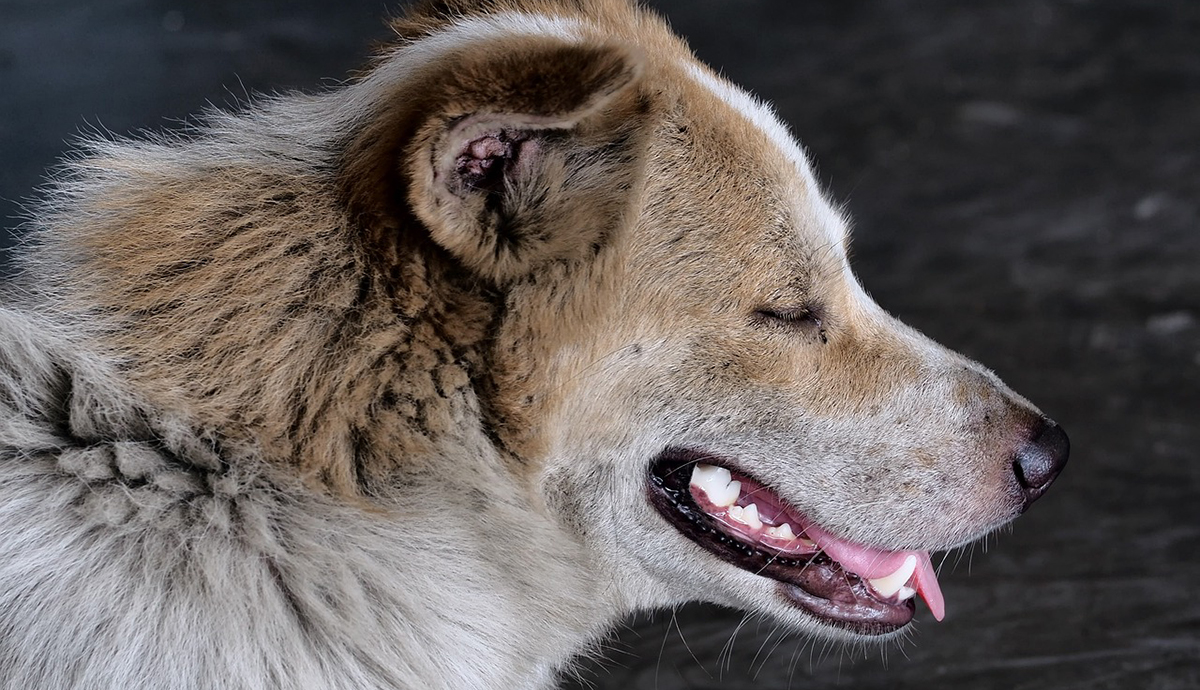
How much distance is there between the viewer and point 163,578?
8.09 feet

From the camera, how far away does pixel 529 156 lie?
8.09 ft

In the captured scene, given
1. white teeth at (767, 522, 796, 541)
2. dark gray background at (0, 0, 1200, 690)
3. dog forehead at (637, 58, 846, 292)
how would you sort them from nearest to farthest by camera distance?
dog forehead at (637, 58, 846, 292), white teeth at (767, 522, 796, 541), dark gray background at (0, 0, 1200, 690)

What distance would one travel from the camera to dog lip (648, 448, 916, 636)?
2898 millimetres

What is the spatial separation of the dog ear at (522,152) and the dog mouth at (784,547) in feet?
2.04

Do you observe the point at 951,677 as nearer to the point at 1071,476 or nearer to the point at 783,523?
the point at 1071,476

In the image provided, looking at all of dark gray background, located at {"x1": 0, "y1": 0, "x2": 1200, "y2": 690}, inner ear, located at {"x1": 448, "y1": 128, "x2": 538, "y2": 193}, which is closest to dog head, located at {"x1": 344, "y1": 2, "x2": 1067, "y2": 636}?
inner ear, located at {"x1": 448, "y1": 128, "x2": 538, "y2": 193}

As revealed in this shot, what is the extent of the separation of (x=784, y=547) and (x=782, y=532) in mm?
36

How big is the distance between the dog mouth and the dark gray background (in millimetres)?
1088

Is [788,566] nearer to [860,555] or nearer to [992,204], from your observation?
[860,555]

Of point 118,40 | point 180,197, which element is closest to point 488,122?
point 180,197

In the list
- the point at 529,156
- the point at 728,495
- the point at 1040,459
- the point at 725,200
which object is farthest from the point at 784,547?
the point at 529,156

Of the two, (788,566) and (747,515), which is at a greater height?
(747,515)

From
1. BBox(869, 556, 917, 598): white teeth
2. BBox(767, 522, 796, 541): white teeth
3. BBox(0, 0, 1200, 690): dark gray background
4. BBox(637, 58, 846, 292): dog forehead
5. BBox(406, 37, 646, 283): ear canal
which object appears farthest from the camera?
BBox(0, 0, 1200, 690): dark gray background

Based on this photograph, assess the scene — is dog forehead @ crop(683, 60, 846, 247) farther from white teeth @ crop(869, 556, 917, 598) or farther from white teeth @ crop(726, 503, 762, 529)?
white teeth @ crop(869, 556, 917, 598)
